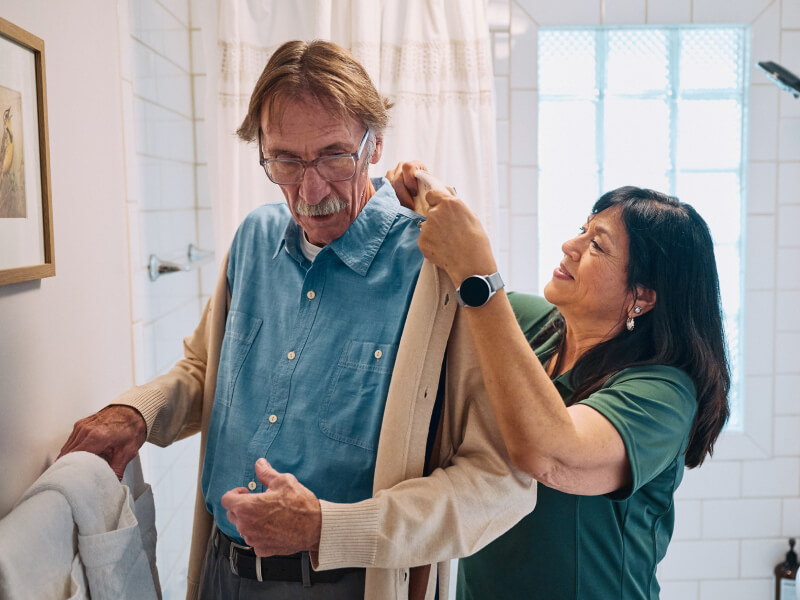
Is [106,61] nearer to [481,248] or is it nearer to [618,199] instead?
[481,248]

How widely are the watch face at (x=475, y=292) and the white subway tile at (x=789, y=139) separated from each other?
72.3 inches

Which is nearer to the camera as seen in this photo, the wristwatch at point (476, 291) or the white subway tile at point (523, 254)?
the wristwatch at point (476, 291)

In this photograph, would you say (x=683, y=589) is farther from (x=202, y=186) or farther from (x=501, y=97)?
(x=202, y=186)

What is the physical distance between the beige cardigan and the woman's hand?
1.2 inches

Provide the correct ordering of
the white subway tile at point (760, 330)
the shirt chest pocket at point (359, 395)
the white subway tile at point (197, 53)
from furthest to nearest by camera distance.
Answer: the white subway tile at point (760, 330)
the white subway tile at point (197, 53)
the shirt chest pocket at point (359, 395)

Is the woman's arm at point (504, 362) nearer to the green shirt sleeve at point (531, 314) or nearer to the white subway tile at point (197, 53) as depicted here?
the green shirt sleeve at point (531, 314)

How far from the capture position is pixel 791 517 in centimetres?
250

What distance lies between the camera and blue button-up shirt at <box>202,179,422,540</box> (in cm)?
104

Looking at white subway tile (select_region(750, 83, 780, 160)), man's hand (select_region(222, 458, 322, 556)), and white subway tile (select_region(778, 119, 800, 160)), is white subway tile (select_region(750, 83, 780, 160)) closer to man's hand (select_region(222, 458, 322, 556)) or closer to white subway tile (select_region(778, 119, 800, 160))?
white subway tile (select_region(778, 119, 800, 160))

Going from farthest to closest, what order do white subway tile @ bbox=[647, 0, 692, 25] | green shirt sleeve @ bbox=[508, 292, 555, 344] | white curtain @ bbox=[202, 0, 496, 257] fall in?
white subway tile @ bbox=[647, 0, 692, 25] → white curtain @ bbox=[202, 0, 496, 257] → green shirt sleeve @ bbox=[508, 292, 555, 344]

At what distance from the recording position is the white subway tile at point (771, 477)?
97.5 inches

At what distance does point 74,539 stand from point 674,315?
98 centimetres

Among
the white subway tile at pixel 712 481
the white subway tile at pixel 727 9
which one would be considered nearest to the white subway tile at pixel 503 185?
the white subway tile at pixel 727 9

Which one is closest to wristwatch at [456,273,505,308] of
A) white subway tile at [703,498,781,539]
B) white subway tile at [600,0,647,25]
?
white subway tile at [600,0,647,25]
